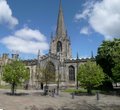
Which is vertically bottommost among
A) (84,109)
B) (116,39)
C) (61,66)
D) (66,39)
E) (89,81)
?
(84,109)

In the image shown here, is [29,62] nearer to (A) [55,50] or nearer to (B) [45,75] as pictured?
(A) [55,50]

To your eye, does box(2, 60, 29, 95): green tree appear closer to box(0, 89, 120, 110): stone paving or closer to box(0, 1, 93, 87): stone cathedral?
box(0, 89, 120, 110): stone paving

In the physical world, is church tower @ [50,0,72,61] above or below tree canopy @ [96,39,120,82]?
above

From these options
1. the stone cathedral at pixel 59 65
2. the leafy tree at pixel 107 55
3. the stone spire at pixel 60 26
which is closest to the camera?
the leafy tree at pixel 107 55

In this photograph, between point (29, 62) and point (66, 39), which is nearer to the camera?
point (29, 62)

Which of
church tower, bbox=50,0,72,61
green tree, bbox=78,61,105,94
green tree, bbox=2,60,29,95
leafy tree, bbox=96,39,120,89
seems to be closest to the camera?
green tree, bbox=2,60,29,95

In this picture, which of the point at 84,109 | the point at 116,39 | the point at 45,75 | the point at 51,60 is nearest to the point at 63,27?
the point at 51,60

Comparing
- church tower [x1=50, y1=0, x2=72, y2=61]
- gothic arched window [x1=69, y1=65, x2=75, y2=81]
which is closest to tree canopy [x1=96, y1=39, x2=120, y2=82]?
gothic arched window [x1=69, y1=65, x2=75, y2=81]

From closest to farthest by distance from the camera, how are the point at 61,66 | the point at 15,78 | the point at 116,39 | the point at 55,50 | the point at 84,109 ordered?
the point at 84,109, the point at 15,78, the point at 116,39, the point at 61,66, the point at 55,50

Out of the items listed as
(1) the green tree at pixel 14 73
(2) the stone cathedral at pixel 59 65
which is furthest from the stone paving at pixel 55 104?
(2) the stone cathedral at pixel 59 65

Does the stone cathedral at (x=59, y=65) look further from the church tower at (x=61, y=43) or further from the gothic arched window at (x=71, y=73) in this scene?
the church tower at (x=61, y=43)

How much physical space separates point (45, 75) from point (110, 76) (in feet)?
53.8

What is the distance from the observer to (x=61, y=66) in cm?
8125

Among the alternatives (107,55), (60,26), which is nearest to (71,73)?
(60,26)
